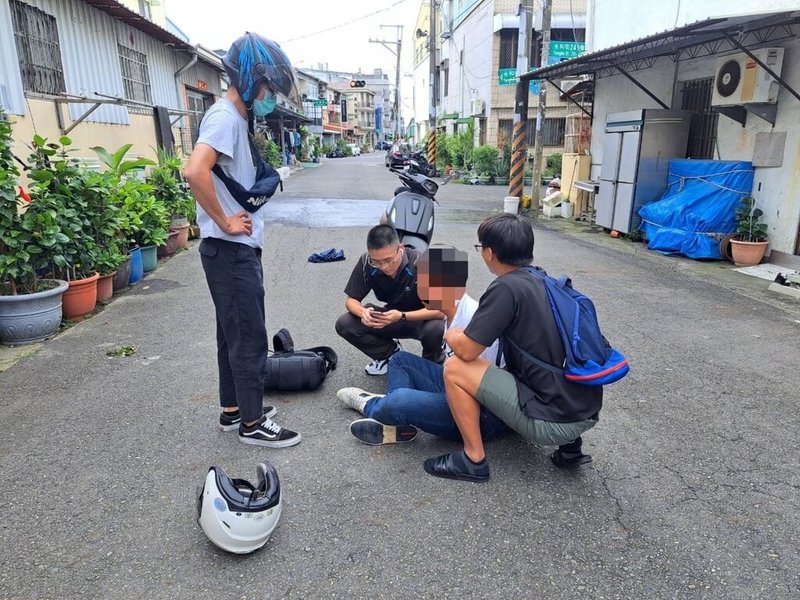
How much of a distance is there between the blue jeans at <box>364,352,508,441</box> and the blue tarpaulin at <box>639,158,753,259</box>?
6287 millimetres

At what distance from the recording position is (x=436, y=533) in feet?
7.75

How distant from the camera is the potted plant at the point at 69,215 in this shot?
4664mm

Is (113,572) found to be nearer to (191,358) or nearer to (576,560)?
(576,560)

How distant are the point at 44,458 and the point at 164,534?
3.44 ft

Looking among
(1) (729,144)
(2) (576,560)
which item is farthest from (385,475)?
(1) (729,144)

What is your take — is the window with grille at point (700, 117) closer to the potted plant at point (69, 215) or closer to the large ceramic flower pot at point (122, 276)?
the large ceramic flower pot at point (122, 276)

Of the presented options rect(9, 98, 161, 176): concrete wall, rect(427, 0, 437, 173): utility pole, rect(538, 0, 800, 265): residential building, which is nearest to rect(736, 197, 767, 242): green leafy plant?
rect(538, 0, 800, 265): residential building

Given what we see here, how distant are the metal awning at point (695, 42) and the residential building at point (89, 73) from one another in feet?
22.2

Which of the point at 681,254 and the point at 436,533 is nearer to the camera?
the point at 436,533

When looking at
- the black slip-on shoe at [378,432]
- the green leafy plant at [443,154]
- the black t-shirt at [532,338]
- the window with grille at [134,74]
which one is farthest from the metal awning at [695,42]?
the green leafy plant at [443,154]

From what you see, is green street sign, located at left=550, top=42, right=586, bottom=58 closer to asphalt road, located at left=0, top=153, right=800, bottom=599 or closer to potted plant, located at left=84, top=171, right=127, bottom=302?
asphalt road, located at left=0, top=153, right=800, bottom=599

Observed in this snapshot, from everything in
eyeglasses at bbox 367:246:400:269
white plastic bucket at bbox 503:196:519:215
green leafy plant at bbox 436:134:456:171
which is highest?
green leafy plant at bbox 436:134:456:171

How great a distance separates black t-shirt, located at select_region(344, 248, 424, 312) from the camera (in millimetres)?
3551

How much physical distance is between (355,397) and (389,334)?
1.62ft
